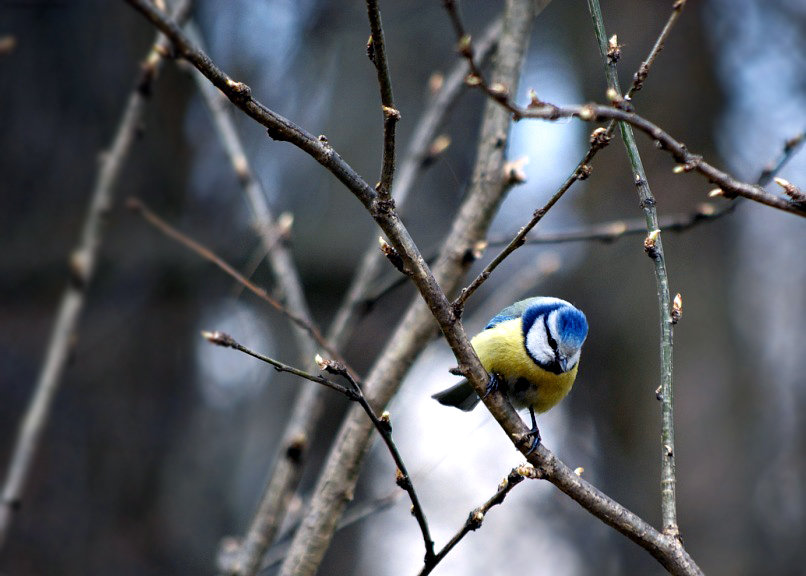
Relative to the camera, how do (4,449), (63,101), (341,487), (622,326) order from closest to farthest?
(341,487), (4,449), (63,101), (622,326)

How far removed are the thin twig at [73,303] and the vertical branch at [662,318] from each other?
4.18 feet

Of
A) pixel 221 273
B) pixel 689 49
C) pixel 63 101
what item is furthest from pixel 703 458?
pixel 63 101

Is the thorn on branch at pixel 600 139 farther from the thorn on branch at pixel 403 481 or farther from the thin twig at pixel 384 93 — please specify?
the thorn on branch at pixel 403 481

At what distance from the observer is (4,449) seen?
3949mm

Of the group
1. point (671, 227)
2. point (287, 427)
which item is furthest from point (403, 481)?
point (671, 227)

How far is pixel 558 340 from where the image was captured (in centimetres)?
214

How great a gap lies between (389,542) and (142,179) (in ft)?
8.44

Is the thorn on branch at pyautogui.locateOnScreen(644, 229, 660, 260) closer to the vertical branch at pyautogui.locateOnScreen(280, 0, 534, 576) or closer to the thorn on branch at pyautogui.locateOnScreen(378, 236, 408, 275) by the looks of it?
the thorn on branch at pyautogui.locateOnScreen(378, 236, 408, 275)

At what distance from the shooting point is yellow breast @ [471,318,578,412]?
212 cm

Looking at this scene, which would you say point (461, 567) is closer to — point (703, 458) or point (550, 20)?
point (703, 458)

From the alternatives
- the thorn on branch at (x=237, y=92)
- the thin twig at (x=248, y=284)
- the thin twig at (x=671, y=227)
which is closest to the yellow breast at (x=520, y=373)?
the thin twig at (x=671, y=227)

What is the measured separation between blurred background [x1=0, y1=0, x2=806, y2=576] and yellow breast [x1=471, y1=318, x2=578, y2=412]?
1.38 meters

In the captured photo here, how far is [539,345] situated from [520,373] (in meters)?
0.10

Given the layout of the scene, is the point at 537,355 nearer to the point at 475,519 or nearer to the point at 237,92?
the point at 475,519
